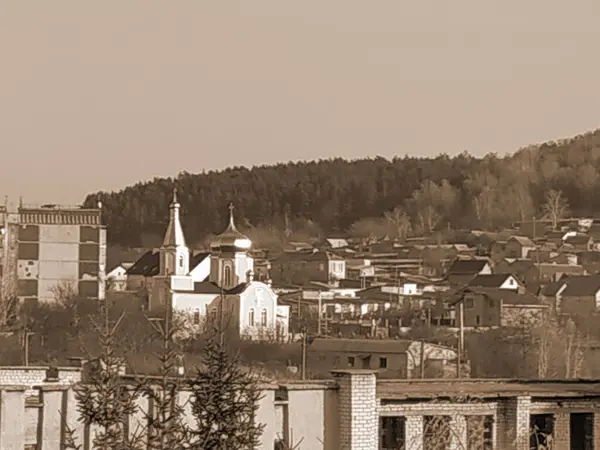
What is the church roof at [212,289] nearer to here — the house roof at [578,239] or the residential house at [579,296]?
the residential house at [579,296]

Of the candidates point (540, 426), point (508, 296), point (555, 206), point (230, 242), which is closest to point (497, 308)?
point (508, 296)

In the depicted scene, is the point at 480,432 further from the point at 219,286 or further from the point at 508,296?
the point at 508,296

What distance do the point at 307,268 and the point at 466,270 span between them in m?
12.1

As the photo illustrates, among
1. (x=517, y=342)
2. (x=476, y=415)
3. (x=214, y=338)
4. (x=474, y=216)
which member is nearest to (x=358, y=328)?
(x=517, y=342)

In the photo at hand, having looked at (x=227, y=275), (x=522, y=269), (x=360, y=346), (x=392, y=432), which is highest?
(x=522, y=269)

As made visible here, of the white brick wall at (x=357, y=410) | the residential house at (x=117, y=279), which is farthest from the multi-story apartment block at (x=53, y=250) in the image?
the white brick wall at (x=357, y=410)

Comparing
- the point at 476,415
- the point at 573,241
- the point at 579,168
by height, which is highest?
the point at 579,168

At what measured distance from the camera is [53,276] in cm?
6106

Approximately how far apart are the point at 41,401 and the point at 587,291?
5820 centimetres

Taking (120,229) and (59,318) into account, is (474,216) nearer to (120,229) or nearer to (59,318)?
(120,229)

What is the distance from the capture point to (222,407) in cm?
967

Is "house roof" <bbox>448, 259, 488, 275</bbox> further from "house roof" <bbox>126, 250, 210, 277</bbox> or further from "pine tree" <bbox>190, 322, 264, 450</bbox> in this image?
"pine tree" <bbox>190, 322, 264, 450</bbox>

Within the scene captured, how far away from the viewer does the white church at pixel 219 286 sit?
6345 centimetres

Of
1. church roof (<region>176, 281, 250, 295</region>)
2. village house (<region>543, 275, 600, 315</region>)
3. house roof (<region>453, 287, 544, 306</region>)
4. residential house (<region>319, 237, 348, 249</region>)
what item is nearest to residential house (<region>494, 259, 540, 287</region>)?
village house (<region>543, 275, 600, 315</region>)
